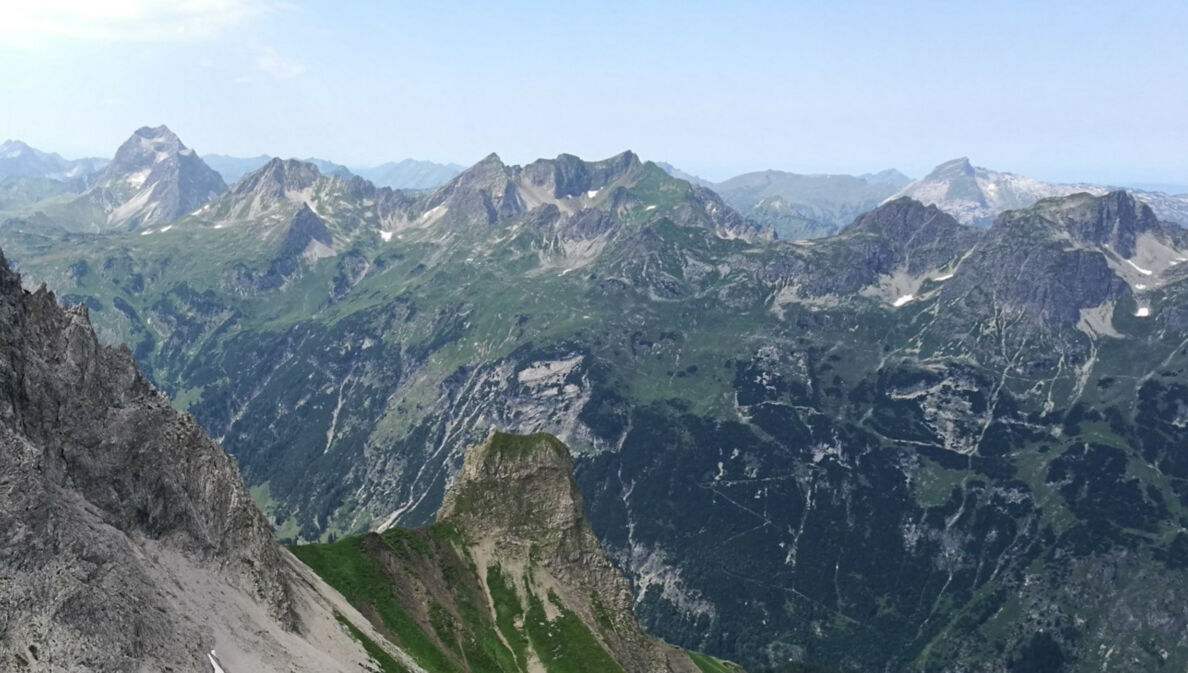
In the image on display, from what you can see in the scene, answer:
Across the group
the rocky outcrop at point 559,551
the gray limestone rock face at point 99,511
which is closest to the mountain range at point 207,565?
the gray limestone rock face at point 99,511

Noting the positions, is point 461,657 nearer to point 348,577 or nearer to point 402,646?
point 402,646

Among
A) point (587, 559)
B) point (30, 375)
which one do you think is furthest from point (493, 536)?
point (30, 375)

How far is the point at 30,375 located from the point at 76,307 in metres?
20.4

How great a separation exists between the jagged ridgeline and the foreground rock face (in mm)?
30966

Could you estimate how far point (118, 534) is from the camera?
9088 cm

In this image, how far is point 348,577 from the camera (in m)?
165

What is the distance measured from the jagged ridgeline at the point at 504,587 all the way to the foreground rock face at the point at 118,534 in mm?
30966

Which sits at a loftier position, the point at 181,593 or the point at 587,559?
the point at 181,593

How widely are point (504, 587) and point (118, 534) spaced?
343 ft

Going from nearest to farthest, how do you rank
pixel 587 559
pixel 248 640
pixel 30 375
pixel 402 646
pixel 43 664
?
pixel 43 664 → pixel 30 375 → pixel 248 640 → pixel 402 646 → pixel 587 559

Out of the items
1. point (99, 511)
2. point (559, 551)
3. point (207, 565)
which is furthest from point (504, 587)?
point (99, 511)

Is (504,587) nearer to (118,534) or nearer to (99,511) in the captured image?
(99,511)

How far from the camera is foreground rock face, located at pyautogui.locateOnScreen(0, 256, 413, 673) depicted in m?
72.0

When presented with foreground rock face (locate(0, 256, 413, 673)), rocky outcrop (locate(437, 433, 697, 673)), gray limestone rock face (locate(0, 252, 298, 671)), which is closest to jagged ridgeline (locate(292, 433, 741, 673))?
rocky outcrop (locate(437, 433, 697, 673))
